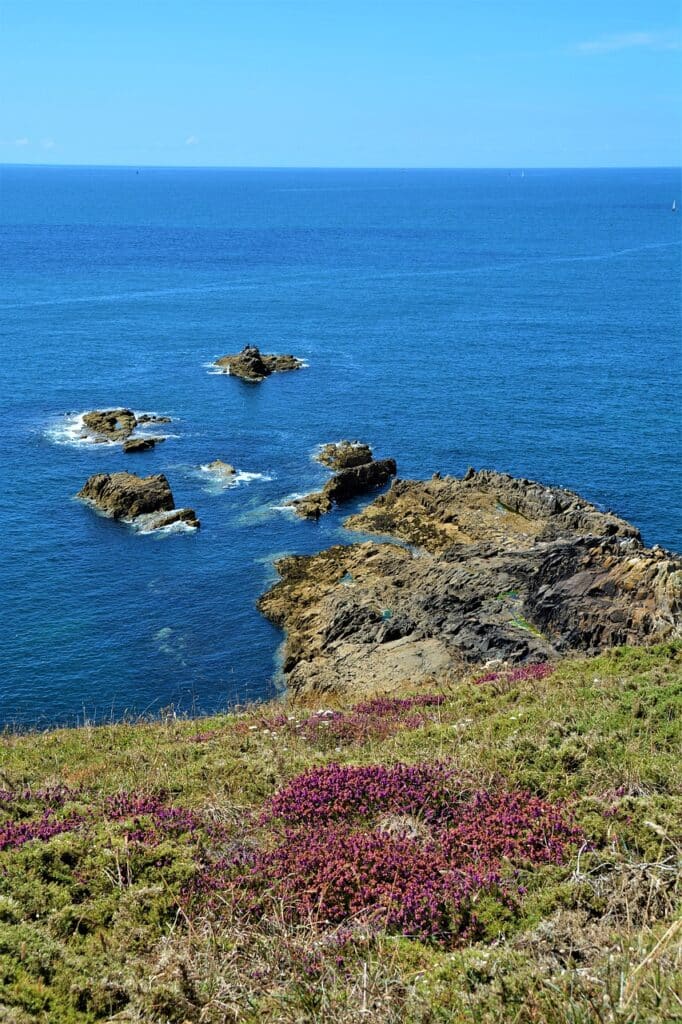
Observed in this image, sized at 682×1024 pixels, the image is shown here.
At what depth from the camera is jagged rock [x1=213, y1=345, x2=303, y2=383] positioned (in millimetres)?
108312

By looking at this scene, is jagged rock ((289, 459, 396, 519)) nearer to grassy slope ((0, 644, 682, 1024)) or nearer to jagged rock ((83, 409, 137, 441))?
jagged rock ((83, 409, 137, 441))

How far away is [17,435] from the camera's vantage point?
8669 centimetres

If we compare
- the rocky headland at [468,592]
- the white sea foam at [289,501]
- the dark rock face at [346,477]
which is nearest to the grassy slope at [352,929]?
the rocky headland at [468,592]

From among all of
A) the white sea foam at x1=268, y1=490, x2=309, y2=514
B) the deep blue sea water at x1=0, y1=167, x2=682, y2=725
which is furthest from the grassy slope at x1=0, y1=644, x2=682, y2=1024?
the white sea foam at x1=268, y1=490, x2=309, y2=514

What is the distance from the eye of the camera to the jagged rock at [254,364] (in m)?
108

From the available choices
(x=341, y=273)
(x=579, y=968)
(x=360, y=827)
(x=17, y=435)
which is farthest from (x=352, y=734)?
(x=341, y=273)

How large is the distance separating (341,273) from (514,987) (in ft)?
574

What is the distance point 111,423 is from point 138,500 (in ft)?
72.1

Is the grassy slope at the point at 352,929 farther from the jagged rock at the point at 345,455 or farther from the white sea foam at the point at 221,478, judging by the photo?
the jagged rock at the point at 345,455

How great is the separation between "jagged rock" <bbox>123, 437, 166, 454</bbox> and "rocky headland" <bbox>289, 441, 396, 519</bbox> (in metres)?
16.2

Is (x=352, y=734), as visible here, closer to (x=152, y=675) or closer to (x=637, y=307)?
(x=152, y=675)

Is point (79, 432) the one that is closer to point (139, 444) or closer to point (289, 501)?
point (139, 444)

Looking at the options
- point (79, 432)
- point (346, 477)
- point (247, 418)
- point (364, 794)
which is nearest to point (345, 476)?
point (346, 477)

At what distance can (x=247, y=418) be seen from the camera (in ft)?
310
